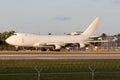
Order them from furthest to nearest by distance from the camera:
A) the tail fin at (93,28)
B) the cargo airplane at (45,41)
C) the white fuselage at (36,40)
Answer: the tail fin at (93,28) → the white fuselage at (36,40) → the cargo airplane at (45,41)

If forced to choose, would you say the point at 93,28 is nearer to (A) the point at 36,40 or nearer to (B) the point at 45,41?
(B) the point at 45,41

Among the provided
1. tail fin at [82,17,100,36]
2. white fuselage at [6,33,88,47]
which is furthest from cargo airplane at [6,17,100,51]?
tail fin at [82,17,100,36]

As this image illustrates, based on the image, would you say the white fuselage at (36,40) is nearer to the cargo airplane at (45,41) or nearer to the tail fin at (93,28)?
the cargo airplane at (45,41)

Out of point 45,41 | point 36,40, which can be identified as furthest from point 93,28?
point 36,40

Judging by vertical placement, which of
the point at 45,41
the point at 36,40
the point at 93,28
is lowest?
the point at 45,41

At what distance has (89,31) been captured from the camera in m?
121

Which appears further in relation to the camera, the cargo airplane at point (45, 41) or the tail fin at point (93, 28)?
the tail fin at point (93, 28)

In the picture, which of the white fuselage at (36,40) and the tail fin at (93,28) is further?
the tail fin at (93,28)

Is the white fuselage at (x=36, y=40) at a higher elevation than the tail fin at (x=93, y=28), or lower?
lower

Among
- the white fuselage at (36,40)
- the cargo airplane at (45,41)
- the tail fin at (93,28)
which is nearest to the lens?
the cargo airplane at (45,41)

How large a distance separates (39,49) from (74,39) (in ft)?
38.5

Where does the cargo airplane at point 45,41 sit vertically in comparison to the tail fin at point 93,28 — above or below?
below

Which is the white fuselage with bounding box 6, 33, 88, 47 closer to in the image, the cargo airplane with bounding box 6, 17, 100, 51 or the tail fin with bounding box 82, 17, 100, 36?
the cargo airplane with bounding box 6, 17, 100, 51

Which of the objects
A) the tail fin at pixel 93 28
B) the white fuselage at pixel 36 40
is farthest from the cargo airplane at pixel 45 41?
the tail fin at pixel 93 28
